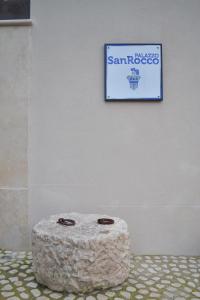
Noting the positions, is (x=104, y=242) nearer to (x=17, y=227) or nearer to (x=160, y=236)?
(x=160, y=236)

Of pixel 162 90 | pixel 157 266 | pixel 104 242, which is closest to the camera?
pixel 104 242

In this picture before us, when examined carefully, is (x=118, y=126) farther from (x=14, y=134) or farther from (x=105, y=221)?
(x=14, y=134)

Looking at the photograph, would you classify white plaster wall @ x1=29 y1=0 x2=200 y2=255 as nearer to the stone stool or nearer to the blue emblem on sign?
the blue emblem on sign

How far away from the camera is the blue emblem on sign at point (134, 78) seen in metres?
3.84

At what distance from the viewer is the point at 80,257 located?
2.85m

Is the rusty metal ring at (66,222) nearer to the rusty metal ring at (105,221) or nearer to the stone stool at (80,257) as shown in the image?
the stone stool at (80,257)

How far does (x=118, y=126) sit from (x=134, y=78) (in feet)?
2.12

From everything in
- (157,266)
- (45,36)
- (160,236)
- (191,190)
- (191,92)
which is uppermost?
(45,36)

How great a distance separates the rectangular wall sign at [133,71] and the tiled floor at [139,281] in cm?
205

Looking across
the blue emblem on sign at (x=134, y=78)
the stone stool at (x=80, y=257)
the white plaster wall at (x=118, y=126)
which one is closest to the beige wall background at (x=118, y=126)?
the white plaster wall at (x=118, y=126)

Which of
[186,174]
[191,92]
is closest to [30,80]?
[191,92]

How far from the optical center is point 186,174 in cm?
388

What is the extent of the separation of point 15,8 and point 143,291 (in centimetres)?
380

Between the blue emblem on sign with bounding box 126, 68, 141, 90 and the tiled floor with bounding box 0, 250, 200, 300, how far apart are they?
2.19 meters
